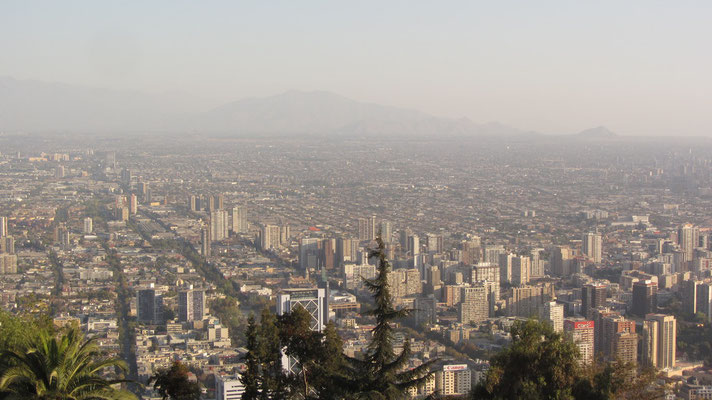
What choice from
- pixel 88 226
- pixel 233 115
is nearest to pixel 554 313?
pixel 88 226

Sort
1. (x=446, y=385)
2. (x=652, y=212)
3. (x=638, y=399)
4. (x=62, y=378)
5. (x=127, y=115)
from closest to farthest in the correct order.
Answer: (x=62, y=378) < (x=638, y=399) < (x=446, y=385) < (x=652, y=212) < (x=127, y=115)

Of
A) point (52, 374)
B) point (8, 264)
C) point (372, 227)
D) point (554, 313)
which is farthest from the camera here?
point (372, 227)

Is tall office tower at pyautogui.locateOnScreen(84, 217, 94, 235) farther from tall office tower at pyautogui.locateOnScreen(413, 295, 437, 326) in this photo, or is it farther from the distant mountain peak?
the distant mountain peak

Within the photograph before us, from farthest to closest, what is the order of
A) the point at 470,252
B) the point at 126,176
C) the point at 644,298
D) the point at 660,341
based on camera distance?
the point at 126,176, the point at 470,252, the point at 644,298, the point at 660,341

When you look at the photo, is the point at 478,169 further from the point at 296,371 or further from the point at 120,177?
the point at 296,371

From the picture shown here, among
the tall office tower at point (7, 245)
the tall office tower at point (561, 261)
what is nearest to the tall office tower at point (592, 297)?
the tall office tower at point (561, 261)

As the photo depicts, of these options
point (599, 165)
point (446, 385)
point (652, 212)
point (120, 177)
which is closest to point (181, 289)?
point (446, 385)

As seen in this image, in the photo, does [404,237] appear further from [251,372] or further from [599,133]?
[599,133]

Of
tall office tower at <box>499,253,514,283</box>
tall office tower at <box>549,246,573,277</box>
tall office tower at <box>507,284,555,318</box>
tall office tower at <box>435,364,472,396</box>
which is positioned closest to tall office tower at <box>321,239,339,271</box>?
tall office tower at <box>499,253,514,283</box>
